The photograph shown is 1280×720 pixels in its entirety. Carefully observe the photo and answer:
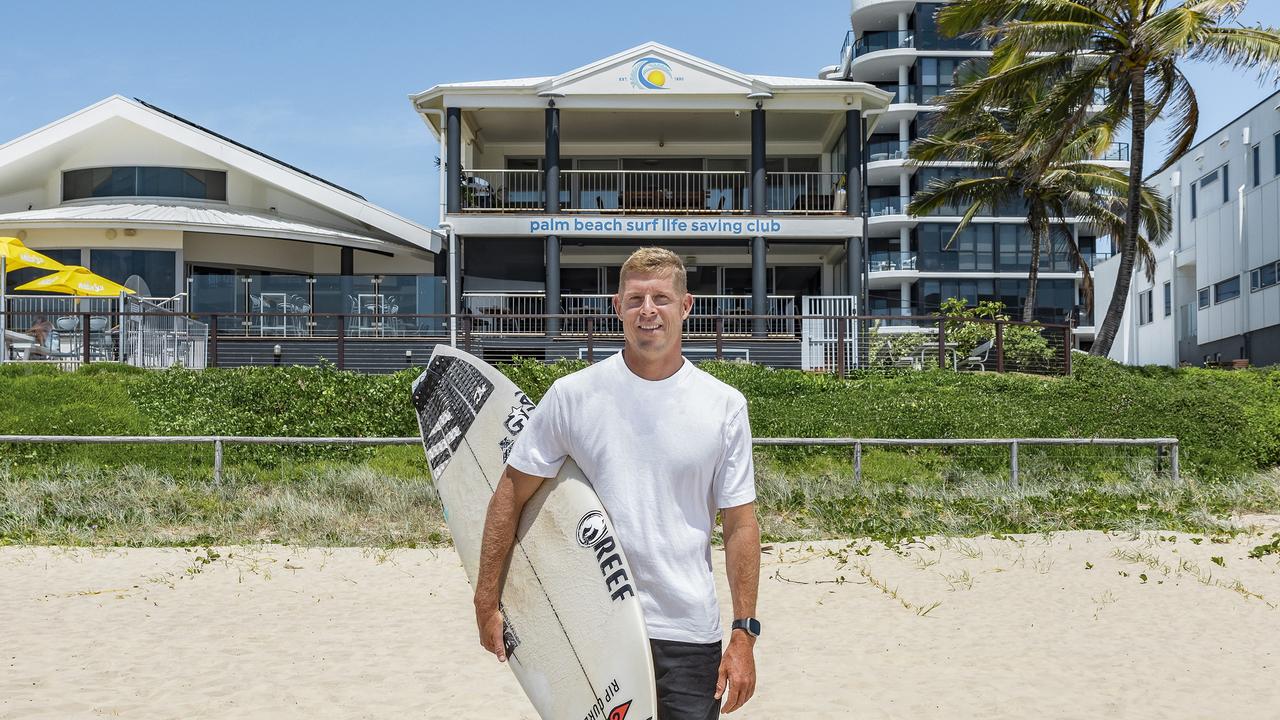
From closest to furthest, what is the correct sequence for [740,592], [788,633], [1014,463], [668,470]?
[668,470] < [740,592] < [788,633] < [1014,463]

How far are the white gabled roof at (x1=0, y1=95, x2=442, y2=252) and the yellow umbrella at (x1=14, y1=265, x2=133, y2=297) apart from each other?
465 centimetres

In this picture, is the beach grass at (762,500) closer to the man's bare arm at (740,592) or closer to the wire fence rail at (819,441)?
the wire fence rail at (819,441)

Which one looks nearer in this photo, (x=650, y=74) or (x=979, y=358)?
(x=979, y=358)

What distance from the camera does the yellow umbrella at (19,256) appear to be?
733 inches

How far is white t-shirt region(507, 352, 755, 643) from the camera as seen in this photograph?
2885 mm

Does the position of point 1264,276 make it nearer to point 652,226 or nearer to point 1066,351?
point 1066,351

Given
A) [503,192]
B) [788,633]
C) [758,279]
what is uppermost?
[503,192]

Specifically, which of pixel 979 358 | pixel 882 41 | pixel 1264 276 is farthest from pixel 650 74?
pixel 882 41

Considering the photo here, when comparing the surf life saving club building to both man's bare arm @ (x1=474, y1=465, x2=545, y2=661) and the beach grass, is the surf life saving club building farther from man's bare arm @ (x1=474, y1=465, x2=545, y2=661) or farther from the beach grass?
man's bare arm @ (x1=474, y1=465, x2=545, y2=661)

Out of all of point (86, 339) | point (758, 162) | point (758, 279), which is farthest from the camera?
point (758, 162)

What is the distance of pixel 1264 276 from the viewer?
105 ft

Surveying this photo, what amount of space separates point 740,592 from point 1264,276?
34.0m

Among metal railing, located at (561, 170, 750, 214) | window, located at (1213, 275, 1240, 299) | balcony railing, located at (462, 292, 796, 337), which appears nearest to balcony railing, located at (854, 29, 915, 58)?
window, located at (1213, 275, 1240, 299)

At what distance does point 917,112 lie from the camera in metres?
53.4
